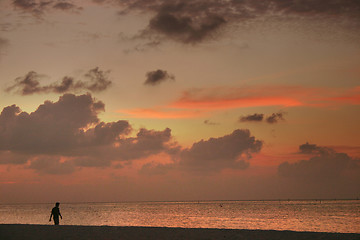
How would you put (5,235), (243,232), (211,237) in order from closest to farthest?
1. (5,235)
2. (211,237)
3. (243,232)

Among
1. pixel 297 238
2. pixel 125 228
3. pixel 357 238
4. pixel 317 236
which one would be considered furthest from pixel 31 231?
pixel 357 238

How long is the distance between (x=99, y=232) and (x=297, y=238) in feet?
42.8

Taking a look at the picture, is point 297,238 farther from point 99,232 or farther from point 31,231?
point 31,231

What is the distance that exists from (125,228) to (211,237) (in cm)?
740

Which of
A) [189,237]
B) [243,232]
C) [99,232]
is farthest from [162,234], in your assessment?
[243,232]

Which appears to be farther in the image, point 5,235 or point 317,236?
point 317,236

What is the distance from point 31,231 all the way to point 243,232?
14.5m

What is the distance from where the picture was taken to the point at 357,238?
24922mm

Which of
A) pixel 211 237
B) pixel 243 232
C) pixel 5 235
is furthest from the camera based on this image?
pixel 243 232

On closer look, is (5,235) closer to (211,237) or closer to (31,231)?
(31,231)

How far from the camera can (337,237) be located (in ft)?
83.3

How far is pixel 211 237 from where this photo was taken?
24.2 m

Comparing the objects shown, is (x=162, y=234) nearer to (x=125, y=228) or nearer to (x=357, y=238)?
(x=125, y=228)

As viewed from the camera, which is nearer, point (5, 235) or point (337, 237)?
point (5, 235)
